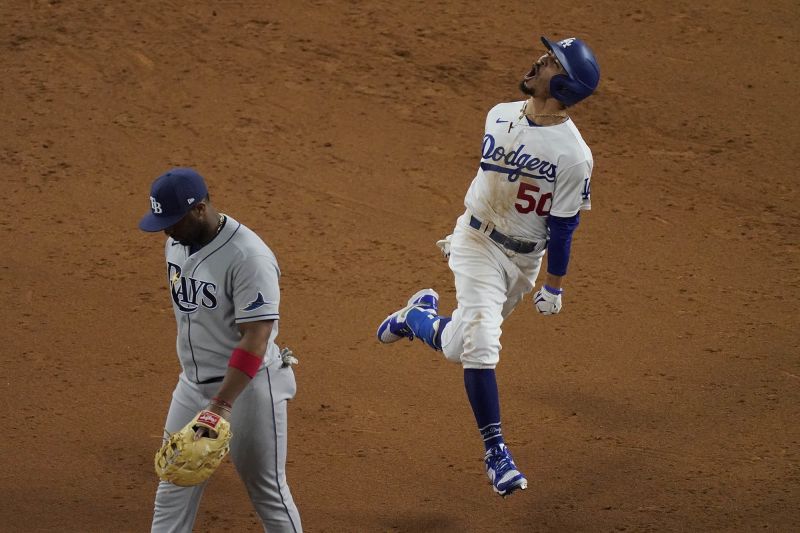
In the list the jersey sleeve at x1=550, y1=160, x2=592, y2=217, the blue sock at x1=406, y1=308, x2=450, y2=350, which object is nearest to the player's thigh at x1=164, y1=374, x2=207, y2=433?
the blue sock at x1=406, y1=308, x2=450, y2=350

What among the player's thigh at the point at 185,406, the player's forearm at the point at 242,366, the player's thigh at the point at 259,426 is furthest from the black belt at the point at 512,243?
the player's thigh at the point at 185,406

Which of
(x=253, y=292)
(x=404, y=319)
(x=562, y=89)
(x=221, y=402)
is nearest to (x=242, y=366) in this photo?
(x=221, y=402)

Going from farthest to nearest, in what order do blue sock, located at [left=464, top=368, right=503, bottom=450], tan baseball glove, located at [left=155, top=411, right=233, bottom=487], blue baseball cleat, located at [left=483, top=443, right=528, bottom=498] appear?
blue sock, located at [left=464, top=368, right=503, bottom=450]
blue baseball cleat, located at [left=483, top=443, right=528, bottom=498]
tan baseball glove, located at [left=155, top=411, right=233, bottom=487]

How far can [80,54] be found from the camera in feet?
37.5

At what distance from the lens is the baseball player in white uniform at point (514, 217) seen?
5.66 meters

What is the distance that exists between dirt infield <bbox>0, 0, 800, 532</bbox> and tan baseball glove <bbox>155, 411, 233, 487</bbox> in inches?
59.9

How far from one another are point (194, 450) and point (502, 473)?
1.79m

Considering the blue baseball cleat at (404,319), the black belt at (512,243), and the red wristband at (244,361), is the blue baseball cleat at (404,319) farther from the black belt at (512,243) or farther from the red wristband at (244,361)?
the red wristband at (244,361)

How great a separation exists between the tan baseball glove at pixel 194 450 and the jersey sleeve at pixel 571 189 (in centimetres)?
224

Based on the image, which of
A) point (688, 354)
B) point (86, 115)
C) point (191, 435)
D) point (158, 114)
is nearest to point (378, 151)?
point (158, 114)

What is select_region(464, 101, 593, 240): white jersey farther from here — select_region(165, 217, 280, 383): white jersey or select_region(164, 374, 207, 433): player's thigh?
select_region(164, 374, 207, 433): player's thigh

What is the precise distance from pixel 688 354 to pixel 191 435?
445 cm

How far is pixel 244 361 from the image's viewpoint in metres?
4.41

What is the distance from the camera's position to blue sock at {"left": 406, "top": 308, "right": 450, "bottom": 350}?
20.0 ft
